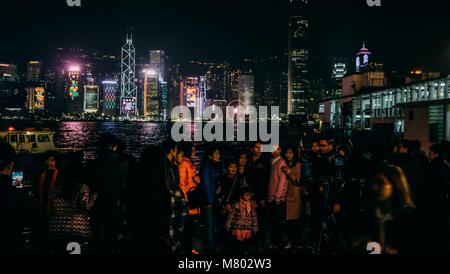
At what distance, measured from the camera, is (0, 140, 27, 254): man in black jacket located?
357cm

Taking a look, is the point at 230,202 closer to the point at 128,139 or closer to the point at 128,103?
the point at 128,139

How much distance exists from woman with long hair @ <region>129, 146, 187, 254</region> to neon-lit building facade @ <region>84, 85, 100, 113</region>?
178198mm

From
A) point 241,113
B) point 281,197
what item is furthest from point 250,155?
point 241,113

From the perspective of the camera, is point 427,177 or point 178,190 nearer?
point 178,190

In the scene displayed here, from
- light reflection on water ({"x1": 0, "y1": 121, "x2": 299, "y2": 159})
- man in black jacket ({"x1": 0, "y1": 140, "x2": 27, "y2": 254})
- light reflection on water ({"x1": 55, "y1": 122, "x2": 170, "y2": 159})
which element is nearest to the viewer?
man in black jacket ({"x1": 0, "y1": 140, "x2": 27, "y2": 254})

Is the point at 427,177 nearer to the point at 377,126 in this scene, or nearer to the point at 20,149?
the point at 20,149

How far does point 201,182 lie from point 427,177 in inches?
144

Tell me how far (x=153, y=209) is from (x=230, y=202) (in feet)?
8.75

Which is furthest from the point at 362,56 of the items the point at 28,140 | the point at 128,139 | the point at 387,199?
the point at 387,199

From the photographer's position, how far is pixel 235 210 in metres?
7.04

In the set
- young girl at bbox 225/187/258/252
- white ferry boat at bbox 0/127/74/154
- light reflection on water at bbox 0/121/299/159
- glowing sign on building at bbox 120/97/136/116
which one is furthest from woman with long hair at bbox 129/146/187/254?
glowing sign on building at bbox 120/97/136/116

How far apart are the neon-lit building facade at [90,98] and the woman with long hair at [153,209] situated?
585 feet

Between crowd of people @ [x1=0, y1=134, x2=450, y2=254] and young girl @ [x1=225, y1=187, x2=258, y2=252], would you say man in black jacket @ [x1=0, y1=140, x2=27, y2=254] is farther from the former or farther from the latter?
young girl @ [x1=225, y1=187, x2=258, y2=252]

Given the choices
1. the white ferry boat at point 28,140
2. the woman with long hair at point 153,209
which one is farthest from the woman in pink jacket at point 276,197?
the white ferry boat at point 28,140
